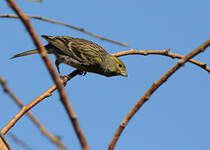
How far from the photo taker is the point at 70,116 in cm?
149

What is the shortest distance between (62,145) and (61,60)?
23.0ft

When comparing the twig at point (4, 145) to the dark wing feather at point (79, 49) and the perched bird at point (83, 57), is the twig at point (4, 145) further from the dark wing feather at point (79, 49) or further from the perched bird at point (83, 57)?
the dark wing feather at point (79, 49)

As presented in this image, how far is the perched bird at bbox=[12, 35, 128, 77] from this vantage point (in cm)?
806

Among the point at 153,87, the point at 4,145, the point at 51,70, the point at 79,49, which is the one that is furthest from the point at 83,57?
the point at 51,70

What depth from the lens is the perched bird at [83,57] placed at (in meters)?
8.06

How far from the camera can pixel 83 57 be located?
836cm

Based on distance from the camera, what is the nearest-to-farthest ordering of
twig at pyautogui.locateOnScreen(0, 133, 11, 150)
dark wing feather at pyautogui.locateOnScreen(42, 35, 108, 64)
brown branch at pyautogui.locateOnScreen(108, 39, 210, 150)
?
brown branch at pyautogui.locateOnScreen(108, 39, 210, 150) → twig at pyautogui.locateOnScreen(0, 133, 11, 150) → dark wing feather at pyautogui.locateOnScreen(42, 35, 108, 64)

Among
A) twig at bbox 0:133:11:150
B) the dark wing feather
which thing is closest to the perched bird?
the dark wing feather

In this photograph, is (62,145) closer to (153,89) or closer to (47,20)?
(153,89)

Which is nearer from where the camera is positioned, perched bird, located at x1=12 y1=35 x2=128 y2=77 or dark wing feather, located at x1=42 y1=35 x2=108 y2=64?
perched bird, located at x1=12 y1=35 x2=128 y2=77

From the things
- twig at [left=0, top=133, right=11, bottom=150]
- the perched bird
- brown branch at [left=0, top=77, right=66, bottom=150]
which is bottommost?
twig at [left=0, top=133, right=11, bottom=150]

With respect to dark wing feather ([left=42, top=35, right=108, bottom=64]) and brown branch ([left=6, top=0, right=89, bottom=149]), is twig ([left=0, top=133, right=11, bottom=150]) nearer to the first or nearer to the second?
brown branch ([left=6, top=0, right=89, bottom=149])

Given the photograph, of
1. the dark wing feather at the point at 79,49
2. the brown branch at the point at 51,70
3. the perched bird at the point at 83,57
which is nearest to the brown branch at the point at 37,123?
the brown branch at the point at 51,70

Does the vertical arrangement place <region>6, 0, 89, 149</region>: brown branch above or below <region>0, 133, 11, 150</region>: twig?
above
